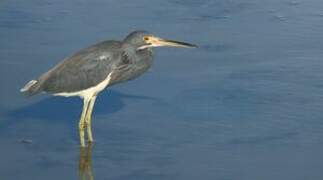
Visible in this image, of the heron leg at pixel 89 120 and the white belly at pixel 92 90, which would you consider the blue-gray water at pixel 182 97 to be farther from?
the white belly at pixel 92 90

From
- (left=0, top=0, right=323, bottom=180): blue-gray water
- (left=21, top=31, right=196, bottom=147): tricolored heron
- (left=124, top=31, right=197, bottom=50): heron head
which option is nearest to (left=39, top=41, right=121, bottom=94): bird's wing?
(left=21, top=31, right=196, bottom=147): tricolored heron

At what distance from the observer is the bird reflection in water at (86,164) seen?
6551 mm

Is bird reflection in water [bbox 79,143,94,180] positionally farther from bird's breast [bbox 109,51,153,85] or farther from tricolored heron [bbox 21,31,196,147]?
bird's breast [bbox 109,51,153,85]

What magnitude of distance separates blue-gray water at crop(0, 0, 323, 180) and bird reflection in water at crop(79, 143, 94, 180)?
0.04 m

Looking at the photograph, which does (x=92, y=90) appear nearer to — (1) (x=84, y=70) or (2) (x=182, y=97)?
(1) (x=84, y=70)

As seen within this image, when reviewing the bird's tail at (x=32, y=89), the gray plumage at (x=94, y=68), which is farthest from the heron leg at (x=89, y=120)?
the bird's tail at (x=32, y=89)

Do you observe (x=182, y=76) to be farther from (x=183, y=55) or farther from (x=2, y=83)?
(x=2, y=83)

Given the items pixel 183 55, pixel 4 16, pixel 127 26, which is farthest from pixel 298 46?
pixel 4 16

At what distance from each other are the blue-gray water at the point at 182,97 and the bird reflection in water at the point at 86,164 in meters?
0.04

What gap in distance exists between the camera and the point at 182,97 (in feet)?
26.3

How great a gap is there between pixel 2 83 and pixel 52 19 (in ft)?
5.67

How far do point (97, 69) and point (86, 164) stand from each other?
2.69 ft

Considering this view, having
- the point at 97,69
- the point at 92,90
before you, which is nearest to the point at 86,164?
the point at 92,90

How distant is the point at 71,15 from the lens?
998 cm
